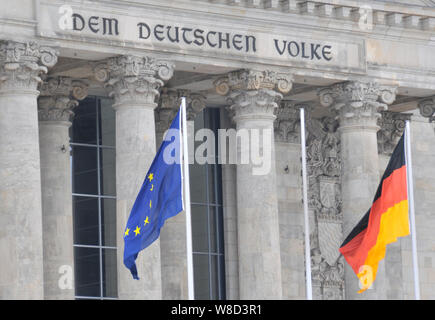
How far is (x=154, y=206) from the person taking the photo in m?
38.1

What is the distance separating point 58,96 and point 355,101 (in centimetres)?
961

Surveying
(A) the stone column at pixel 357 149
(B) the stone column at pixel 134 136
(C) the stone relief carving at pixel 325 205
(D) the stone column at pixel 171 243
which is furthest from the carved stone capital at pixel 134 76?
(C) the stone relief carving at pixel 325 205

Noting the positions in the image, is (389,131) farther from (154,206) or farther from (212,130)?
(154,206)

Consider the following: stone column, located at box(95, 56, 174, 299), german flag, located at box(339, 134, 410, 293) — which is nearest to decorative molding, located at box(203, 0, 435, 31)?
stone column, located at box(95, 56, 174, 299)

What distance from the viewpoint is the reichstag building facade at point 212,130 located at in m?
43.3

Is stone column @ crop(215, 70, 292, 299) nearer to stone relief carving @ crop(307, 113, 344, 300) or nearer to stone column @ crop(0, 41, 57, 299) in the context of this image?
stone relief carving @ crop(307, 113, 344, 300)

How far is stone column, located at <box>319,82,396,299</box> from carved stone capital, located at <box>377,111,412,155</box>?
4268 millimetres

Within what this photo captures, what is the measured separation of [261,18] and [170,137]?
31.0 ft

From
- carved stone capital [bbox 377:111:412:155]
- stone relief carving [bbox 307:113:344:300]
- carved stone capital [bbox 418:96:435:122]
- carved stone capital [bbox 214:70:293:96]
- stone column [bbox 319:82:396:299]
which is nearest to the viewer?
carved stone capital [bbox 214:70:293:96]

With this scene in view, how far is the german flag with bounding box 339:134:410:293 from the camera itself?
135 ft

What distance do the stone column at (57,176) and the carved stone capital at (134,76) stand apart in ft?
9.03

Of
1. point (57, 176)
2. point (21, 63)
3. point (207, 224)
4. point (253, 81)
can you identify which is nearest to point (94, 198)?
point (57, 176)

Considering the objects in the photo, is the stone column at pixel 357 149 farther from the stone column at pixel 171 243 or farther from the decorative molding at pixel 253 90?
the stone column at pixel 171 243
